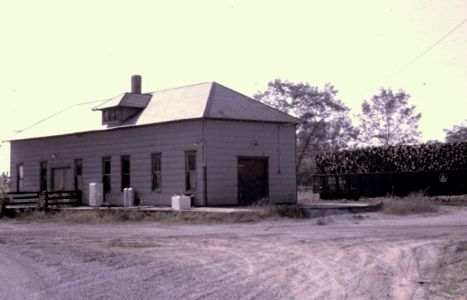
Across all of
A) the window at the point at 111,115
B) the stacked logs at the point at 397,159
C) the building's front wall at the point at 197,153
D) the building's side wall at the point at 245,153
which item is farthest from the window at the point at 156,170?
the stacked logs at the point at 397,159

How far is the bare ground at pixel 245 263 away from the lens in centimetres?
861

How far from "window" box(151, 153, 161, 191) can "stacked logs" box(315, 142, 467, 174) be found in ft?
31.6

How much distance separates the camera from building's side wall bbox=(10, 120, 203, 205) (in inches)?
1054

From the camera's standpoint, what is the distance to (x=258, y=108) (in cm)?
2845

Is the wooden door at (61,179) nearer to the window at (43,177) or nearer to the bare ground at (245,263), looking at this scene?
the window at (43,177)

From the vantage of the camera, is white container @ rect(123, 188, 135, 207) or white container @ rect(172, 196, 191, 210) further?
white container @ rect(123, 188, 135, 207)

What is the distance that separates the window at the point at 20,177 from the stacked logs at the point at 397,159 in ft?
59.6

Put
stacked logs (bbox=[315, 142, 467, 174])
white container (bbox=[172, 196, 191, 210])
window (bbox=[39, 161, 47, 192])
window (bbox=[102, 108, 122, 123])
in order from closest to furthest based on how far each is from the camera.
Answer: white container (bbox=[172, 196, 191, 210]) < stacked logs (bbox=[315, 142, 467, 174]) < window (bbox=[102, 108, 122, 123]) < window (bbox=[39, 161, 47, 192])

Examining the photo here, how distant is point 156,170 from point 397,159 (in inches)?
466

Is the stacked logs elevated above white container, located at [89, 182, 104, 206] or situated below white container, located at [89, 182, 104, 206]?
above

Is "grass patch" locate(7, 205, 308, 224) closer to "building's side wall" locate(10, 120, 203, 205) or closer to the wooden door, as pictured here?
"building's side wall" locate(10, 120, 203, 205)

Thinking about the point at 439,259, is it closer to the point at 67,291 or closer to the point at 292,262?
the point at 292,262

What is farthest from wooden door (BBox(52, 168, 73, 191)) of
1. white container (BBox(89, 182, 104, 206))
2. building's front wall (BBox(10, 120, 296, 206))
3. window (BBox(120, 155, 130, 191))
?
window (BBox(120, 155, 130, 191))

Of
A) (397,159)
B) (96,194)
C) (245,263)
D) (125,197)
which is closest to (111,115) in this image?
(96,194)
